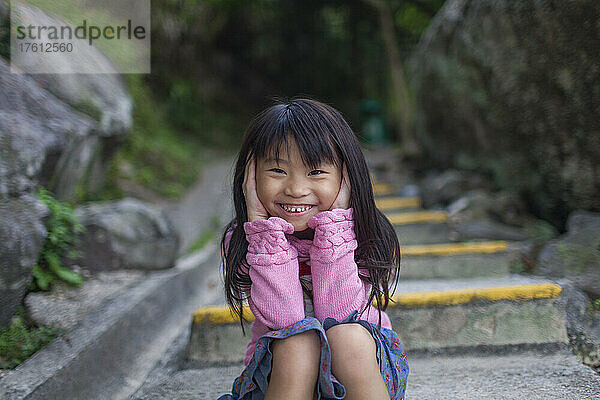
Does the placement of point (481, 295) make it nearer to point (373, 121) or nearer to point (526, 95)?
point (526, 95)

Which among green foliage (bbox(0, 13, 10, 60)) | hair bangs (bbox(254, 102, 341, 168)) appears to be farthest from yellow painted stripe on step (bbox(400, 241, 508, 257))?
green foliage (bbox(0, 13, 10, 60))

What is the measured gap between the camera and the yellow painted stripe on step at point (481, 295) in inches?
72.6

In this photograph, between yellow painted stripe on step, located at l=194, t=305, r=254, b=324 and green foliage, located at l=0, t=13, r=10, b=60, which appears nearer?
yellow painted stripe on step, located at l=194, t=305, r=254, b=324

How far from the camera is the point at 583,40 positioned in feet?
7.39

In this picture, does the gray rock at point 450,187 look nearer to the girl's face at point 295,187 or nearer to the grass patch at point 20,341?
the girl's face at point 295,187

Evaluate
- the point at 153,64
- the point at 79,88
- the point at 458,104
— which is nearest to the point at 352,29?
the point at 153,64

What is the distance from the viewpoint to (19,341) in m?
1.60

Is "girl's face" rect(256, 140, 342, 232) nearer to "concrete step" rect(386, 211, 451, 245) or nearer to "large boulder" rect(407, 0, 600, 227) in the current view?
"large boulder" rect(407, 0, 600, 227)

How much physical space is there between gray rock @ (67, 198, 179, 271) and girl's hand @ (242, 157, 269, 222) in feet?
3.70

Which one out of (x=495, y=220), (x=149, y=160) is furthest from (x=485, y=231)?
(x=149, y=160)

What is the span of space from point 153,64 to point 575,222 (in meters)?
6.25

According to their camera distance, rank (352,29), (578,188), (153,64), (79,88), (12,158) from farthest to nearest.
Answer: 1. (352,29)
2. (153,64)
3. (79,88)
4. (578,188)
5. (12,158)

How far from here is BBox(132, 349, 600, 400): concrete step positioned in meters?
1.52

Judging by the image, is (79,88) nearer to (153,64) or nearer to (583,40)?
(583,40)
